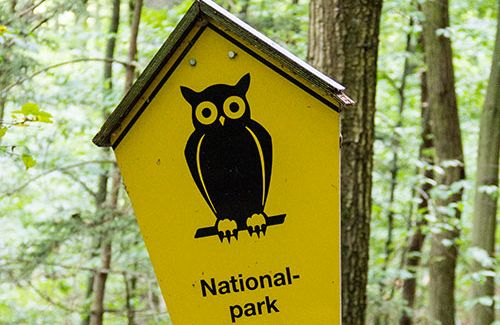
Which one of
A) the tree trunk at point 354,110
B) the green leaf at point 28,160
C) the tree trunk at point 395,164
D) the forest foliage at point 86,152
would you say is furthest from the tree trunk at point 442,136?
the green leaf at point 28,160

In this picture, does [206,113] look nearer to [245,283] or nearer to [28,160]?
[245,283]

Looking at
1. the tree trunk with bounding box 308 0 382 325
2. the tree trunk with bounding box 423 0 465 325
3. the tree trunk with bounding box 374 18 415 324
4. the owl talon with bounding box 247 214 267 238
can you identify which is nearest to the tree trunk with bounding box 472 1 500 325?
the tree trunk with bounding box 423 0 465 325

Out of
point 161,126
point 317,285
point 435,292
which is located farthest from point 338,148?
point 435,292

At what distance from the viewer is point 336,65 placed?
355 cm

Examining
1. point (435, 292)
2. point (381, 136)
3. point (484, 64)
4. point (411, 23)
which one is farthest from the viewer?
point (484, 64)

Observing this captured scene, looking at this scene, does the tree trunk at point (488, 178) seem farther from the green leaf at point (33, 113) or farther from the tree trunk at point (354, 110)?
the green leaf at point (33, 113)

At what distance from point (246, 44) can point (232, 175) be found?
0.36 metres

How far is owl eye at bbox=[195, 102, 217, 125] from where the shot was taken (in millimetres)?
1786

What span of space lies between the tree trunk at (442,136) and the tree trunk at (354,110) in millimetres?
3925

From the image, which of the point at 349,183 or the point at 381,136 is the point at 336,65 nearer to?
the point at 349,183

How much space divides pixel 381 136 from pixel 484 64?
6.98 m

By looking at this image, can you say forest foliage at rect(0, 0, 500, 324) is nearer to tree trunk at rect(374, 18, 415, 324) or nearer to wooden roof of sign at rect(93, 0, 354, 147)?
tree trunk at rect(374, 18, 415, 324)

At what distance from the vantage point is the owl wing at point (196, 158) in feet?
5.91

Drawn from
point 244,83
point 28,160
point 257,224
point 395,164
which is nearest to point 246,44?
point 244,83
